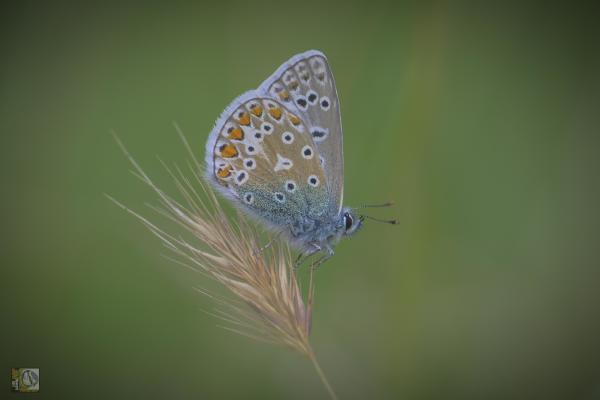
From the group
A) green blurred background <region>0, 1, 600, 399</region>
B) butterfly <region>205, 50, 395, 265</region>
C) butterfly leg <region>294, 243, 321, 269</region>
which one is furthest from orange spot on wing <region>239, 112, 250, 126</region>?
green blurred background <region>0, 1, 600, 399</region>

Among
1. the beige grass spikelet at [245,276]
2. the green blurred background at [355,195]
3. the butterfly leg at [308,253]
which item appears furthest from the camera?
the green blurred background at [355,195]

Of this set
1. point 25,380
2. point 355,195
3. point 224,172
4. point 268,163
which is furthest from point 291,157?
point 25,380

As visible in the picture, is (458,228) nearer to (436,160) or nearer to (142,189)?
(436,160)

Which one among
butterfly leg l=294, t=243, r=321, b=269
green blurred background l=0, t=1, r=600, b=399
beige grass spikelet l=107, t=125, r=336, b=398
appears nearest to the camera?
beige grass spikelet l=107, t=125, r=336, b=398

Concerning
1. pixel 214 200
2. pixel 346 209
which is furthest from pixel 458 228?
pixel 214 200

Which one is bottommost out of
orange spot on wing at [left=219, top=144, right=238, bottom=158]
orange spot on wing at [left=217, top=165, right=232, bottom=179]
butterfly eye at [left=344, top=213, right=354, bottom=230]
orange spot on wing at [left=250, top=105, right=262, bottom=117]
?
butterfly eye at [left=344, top=213, right=354, bottom=230]

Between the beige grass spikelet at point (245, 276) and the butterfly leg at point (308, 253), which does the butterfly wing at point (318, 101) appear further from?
the beige grass spikelet at point (245, 276)

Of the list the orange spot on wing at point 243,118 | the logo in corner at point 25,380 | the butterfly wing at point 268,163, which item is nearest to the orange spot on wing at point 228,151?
the butterfly wing at point 268,163

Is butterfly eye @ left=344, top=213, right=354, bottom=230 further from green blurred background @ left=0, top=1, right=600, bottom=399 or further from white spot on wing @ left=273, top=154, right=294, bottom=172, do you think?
green blurred background @ left=0, top=1, right=600, bottom=399
